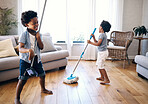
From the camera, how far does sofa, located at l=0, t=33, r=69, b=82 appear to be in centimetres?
288

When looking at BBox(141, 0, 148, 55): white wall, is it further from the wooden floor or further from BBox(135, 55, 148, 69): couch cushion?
BBox(135, 55, 148, 69): couch cushion

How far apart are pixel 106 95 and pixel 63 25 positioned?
3123 millimetres

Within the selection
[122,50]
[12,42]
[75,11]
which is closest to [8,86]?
[12,42]

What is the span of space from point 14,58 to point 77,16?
2716mm

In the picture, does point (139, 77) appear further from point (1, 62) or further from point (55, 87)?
point (1, 62)

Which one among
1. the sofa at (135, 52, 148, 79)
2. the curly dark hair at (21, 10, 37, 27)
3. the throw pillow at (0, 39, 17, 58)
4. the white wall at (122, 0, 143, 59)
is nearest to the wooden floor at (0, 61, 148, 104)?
the sofa at (135, 52, 148, 79)

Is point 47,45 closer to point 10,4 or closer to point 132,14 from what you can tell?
point 10,4

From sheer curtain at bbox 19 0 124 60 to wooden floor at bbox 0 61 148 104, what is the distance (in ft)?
6.07

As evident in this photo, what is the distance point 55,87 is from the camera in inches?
111

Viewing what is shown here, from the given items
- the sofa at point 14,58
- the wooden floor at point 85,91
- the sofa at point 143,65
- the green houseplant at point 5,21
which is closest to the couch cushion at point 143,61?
the sofa at point 143,65

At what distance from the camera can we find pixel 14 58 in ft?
9.93

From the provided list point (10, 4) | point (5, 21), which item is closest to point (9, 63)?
point (5, 21)

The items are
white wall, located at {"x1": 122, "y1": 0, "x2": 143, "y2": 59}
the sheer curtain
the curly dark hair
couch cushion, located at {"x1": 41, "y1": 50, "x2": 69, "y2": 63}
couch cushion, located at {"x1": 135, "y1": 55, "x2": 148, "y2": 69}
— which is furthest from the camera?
white wall, located at {"x1": 122, "y1": 0, "x2": 143, "y2": 59}

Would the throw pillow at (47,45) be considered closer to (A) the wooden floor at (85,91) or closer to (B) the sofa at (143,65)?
(A) the wooden floor at (85,91)
